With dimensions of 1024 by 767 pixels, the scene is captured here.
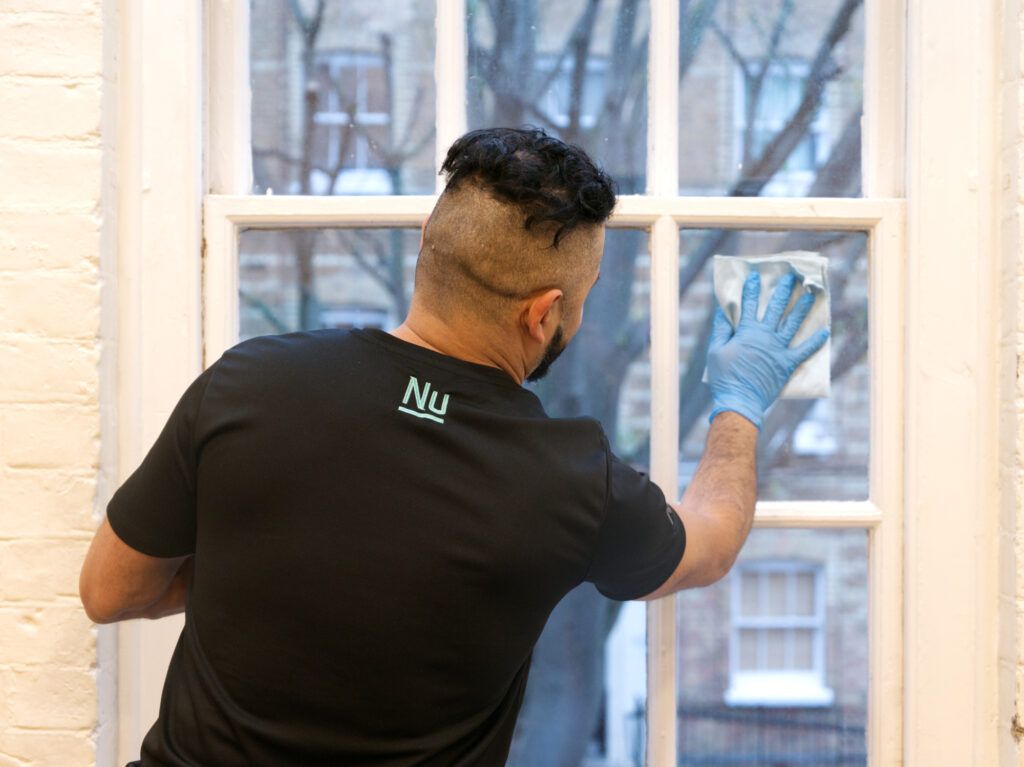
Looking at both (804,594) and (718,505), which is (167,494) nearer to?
(718,505)

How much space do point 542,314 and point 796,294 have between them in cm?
50

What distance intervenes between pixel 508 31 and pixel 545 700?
3.63 ft

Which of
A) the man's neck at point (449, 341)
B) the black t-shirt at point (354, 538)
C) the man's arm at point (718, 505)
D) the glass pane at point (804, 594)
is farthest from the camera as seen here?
A: the glass pane at point (804, 594)

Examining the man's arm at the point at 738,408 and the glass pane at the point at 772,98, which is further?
the glass pane at the point at 772,98

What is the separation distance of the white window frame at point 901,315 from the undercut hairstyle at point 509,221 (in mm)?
307

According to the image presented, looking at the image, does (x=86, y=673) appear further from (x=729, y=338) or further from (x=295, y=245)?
(x=729, y=338)

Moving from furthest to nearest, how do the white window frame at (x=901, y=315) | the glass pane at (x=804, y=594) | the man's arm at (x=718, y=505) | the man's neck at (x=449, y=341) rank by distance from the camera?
the glass pane at (x=804, y=594)
the white window frame at (x=901, y=315)
the man's arm at (x=718, y=505)
the man's neck at (x=449, y=341)

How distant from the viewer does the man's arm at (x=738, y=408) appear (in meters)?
1.15

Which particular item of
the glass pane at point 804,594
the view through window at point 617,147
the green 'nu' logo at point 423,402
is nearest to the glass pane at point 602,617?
the view through window at point 617,147

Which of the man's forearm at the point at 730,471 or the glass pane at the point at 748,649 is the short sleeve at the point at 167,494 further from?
the glass pane at the point at 748,649

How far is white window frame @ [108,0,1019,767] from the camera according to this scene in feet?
4.01

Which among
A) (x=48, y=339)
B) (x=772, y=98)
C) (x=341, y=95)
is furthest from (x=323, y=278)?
(x=772, y=98)

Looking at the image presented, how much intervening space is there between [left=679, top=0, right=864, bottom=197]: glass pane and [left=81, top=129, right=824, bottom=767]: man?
0.43 meters

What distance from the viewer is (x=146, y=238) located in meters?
1.23
